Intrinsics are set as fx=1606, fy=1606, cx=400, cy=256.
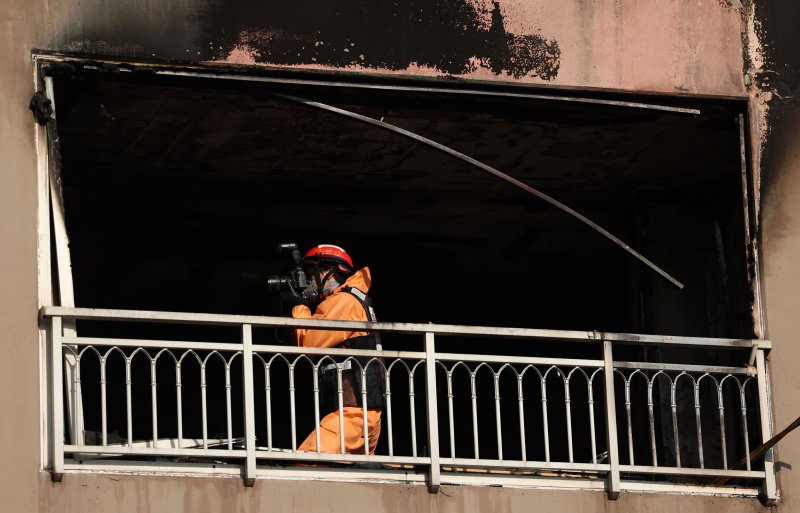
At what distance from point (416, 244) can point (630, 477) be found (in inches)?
137

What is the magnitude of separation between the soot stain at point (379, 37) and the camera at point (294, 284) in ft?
3.97

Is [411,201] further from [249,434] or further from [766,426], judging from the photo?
[249,434]

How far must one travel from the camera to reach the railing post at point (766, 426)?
32.2ft

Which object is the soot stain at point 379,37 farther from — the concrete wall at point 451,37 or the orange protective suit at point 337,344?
the orange protective suit at point 337,344

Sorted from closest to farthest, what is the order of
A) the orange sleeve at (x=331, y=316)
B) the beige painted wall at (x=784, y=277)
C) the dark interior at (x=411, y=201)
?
the orange sleeve at (x=331, y=316) < the beige painted wall at (x=784, y=277) < the dark interior at (x=411, y=201)

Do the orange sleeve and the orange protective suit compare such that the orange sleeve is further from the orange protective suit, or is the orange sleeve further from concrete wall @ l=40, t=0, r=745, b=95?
concrete wall @ l=40, t=0, r=745, b=95

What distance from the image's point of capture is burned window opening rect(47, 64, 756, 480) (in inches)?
411

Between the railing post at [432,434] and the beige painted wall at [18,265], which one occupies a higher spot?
the beige painted wall at [18,265]

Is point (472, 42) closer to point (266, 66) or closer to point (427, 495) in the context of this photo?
point (266, 66)

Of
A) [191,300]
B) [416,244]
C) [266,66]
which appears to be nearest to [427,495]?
[266,66]

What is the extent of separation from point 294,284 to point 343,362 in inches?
28.1

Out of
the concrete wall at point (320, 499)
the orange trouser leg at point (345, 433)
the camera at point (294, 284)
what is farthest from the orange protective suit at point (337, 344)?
the concrete wall at point (320, 499)

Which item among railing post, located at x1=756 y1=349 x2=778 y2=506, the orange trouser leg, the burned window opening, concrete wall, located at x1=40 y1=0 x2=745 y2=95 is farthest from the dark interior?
the orange trouser leg

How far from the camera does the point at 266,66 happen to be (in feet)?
32.0
